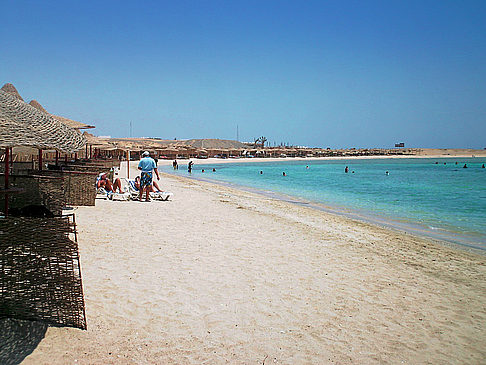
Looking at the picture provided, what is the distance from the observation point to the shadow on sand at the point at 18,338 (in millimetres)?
2432

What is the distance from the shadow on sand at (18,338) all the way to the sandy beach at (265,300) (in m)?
0.07

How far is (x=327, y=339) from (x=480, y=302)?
85.0 inches

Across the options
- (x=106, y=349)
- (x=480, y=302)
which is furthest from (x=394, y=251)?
(x=106, y=349)

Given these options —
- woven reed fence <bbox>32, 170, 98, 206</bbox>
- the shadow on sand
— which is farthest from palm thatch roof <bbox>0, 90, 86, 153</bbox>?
woven reed fence <bbox>32, 170, 98, 206</bbox>

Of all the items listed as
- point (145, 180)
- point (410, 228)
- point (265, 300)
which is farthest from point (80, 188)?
point (410, 228)

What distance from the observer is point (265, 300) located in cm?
374

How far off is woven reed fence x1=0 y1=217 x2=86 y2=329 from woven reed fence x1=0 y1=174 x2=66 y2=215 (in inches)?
89.5

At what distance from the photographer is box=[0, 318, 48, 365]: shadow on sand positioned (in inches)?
95.7

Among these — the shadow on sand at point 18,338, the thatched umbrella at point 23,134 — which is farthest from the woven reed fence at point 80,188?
the shadow on sand at point 18,338

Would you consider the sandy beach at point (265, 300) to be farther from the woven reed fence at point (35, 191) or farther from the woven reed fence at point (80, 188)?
the woven reed fence at point (80, 188)

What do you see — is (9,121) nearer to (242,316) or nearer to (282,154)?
(242,316)

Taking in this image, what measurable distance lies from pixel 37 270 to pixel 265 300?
2.04 m

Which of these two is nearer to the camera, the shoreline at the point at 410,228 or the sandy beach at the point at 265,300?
the sandy beach at the point at 265,300

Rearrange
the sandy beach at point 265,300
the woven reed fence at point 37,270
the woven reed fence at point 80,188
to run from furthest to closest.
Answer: the woven reed fence at point 80,188, the sandy beach at point 265,300, the woven reed fence at point 37,270
